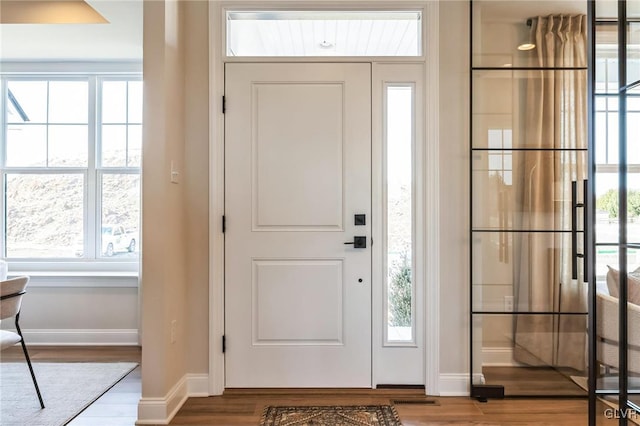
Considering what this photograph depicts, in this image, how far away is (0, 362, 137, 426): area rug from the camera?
2227mm

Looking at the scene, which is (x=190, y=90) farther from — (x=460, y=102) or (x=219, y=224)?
(x=460, y=102)

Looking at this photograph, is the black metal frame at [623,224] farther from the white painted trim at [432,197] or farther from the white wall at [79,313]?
the white wall at [79,313]

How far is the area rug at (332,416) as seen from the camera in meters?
2.15

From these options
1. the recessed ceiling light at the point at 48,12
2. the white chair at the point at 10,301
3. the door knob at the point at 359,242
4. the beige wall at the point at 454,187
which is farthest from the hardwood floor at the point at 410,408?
the recessed ceiling light at the point at 48,12

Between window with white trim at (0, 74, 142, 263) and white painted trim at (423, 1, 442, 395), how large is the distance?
2.77 m

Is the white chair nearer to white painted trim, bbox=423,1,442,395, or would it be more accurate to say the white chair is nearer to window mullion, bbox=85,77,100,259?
window mullion, bbox=85,77,100,259

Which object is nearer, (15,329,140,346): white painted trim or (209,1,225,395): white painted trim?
(209,1,225,395): white painted trim

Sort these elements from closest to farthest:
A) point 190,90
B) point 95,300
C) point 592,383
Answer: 1. point 592,383
2. point 190,90
3. point 95,300

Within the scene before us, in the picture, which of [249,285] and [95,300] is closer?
[249,285]

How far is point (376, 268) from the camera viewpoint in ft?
8.34

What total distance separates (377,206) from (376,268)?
0.41 m

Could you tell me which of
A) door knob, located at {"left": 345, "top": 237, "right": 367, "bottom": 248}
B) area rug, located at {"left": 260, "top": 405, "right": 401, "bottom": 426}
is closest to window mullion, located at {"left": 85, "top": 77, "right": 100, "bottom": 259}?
area rug, located at {"left": 260, "top": 405, "right": 401, "bottom": 426}

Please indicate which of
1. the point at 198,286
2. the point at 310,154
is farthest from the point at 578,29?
the point at 198,286

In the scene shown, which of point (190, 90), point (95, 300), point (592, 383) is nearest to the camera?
point (592, 383)
